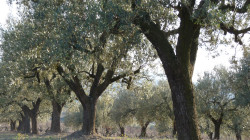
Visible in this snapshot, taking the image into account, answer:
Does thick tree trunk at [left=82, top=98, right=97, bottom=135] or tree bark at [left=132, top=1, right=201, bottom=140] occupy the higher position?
tree bark at [left=132, top=1, right=201, bottom=140]

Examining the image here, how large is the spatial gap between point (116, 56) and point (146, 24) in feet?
12.6

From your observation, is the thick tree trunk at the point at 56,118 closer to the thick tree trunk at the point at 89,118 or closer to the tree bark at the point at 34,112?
the tree bark at the point at 34,112

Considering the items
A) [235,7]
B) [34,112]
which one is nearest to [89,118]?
[235,7]

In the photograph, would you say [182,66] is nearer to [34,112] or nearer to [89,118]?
[89,118]

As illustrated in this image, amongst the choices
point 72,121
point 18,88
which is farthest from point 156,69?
point 72,121

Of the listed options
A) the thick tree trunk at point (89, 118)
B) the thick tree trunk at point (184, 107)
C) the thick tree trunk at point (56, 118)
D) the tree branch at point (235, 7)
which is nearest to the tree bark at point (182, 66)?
the thick tree trunk at point (184, 107)

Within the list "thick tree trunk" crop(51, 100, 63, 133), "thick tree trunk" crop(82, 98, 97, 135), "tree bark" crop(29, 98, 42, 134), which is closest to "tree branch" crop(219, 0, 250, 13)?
"thick tree trunk" crop(82, 98, 97, 135)

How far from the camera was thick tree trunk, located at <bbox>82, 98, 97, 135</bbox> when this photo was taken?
17600mm

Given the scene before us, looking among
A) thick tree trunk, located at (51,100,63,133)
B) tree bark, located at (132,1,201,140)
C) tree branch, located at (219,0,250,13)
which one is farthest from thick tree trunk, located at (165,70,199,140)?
thick tree trunk, located at (51,100,63,133)

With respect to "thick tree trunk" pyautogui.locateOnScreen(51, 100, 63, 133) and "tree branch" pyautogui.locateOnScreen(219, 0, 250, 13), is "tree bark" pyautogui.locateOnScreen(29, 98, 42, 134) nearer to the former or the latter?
"thick tree trunk" pyautogui.locateOnScreen(51, 100, 63, 133)

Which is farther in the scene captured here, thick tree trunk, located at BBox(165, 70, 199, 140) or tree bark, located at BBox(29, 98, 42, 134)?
tree bark, located at BBox(29, 98, 42, 134)

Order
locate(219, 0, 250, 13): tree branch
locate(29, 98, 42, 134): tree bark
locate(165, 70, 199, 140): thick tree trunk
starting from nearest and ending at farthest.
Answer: locate(165, 70, 199, 140): thick tree trunk
locate(219, 0, 250, 13): tree branch
locate(29, 98, 42, 134): tree bark

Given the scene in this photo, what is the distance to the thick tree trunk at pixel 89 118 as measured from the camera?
57.7ft

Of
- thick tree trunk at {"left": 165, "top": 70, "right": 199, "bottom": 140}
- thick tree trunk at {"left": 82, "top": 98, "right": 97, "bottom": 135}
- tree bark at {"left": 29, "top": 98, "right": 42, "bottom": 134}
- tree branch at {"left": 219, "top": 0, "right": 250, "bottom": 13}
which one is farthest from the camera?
tree bark at {"left": 29, "top": 98, "right": 42, "bottom": 134}
